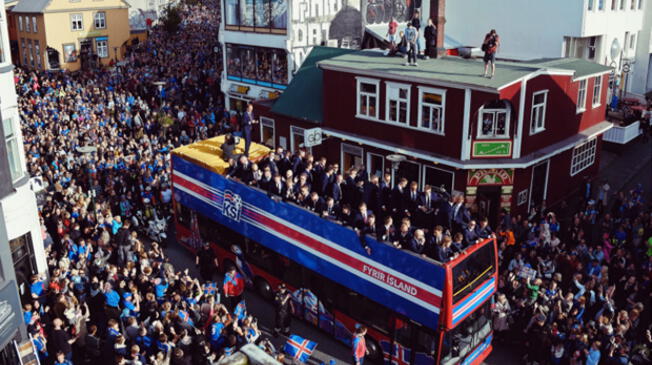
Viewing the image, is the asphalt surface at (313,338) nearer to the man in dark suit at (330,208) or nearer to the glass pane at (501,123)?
the man in dark suit at (330,208)

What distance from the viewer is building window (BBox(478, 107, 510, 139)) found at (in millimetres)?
20562

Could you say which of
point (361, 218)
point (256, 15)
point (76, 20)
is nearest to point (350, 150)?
point (361, 218)

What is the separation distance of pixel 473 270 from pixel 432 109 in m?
9.52

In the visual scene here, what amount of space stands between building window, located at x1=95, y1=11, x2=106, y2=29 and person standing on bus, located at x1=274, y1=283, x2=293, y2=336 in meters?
50.4

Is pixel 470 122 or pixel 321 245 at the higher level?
pixel 470 122

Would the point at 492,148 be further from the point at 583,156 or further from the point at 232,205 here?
the point at 232,205

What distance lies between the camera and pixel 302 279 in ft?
53.0

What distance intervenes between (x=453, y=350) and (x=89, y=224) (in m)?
13.0

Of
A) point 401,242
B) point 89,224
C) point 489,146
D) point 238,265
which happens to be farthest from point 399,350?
point 89,224

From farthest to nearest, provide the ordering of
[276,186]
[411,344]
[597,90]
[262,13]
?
[262,13] → [597,90] → [276,186] → [411,344]

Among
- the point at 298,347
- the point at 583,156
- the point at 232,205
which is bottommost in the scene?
the point at 298,347

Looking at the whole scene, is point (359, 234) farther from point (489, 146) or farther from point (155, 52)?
point (155, 52)

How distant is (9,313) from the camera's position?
40.3ft

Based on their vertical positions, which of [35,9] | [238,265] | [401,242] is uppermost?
[35,9]
